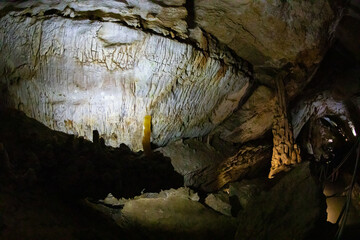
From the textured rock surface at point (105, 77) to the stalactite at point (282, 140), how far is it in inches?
40.2

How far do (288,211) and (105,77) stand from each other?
3.00m

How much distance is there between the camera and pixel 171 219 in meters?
3.61

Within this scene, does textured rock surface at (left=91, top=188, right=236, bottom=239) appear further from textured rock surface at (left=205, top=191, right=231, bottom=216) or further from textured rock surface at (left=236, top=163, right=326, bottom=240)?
textured rock surface at (left=236, top=163, right=326, bottom=240)

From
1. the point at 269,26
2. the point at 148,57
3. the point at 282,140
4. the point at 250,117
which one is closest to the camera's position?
the point at 148,57

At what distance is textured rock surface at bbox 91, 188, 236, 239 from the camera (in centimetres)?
341

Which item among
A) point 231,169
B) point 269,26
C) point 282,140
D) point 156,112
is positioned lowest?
point 231,169

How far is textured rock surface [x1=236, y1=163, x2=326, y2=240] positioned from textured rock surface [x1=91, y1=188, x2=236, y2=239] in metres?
0.79

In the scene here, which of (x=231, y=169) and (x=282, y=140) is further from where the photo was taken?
(x=231, y=169)

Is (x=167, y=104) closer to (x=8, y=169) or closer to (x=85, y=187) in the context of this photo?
(x=85, y=187)

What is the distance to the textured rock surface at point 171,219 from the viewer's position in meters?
3.41

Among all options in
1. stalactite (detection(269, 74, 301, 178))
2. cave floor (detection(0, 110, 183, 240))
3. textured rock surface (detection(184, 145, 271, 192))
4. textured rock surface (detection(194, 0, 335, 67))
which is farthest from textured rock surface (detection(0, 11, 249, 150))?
textured rock surface (detection(184, 145, 271, 192))

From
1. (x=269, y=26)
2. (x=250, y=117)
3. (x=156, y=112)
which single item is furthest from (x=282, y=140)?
(x=156, y=112)

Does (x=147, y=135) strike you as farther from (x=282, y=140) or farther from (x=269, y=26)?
(x=282, y=140)

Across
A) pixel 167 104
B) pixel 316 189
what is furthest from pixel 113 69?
pixel 316 189
